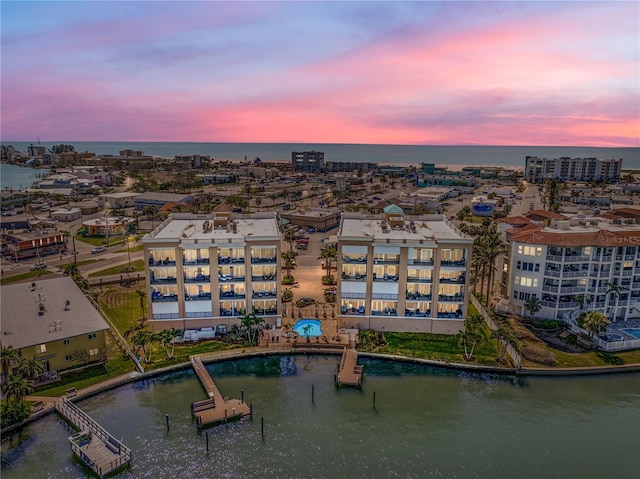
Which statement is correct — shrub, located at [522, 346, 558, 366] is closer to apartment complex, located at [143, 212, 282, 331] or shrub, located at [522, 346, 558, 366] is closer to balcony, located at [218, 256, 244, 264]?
apartment complex, located at [143, 212, 282, 331]

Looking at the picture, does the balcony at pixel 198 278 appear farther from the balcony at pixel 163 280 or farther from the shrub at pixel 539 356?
the shrub at pixel 539 356

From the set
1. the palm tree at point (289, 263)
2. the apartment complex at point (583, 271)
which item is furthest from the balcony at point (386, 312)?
the palm tree at point (289, 263)

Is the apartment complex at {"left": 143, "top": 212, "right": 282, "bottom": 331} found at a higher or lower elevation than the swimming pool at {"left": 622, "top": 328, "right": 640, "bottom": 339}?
higher

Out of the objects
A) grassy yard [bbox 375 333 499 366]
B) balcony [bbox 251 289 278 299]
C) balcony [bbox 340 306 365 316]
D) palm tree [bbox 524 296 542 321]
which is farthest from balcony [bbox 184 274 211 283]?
palm tree [bbox 524 296 542 321]

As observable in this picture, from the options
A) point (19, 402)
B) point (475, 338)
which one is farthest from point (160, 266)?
point (475, 338)

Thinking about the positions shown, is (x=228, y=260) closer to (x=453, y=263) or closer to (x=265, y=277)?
(x=265, y=277)

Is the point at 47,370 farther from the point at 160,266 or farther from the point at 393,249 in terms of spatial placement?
the point at 393,249

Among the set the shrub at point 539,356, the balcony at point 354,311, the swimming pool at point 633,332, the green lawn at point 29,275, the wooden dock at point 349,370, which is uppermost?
the balcony at point 354,311
